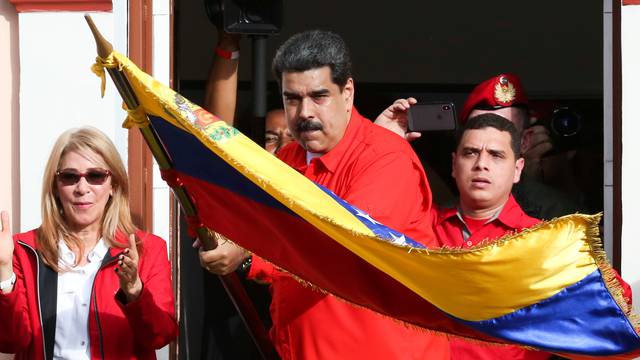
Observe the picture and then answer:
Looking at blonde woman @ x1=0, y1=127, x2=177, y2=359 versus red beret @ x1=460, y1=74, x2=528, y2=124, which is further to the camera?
red beret @ x1=460, y1=74, x2=528, y2=124

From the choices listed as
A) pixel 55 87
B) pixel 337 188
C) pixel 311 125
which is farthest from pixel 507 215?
pixel 55 87

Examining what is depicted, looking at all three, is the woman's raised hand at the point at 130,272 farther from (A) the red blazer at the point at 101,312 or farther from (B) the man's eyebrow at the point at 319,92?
(B) the man's eyebrow at the point at 319,92

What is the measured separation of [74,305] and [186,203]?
533mm

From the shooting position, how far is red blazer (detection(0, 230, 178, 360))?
13.5ft

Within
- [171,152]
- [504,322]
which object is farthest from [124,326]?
[504,322]

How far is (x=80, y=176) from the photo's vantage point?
434cm

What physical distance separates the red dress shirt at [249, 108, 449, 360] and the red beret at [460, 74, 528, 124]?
3.14 feet

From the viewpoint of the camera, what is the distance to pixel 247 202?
13.0 feet

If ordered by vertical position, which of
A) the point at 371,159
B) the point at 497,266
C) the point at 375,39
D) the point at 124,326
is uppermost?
the point at 375,39

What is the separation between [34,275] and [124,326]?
37cm

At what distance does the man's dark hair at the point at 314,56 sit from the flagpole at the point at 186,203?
1.79ft

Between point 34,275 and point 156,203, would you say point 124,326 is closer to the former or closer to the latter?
point 34,275

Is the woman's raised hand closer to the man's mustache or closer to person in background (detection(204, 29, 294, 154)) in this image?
the man's mustache

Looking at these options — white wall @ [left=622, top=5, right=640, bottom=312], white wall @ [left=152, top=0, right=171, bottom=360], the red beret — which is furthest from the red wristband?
white wall @ [left=622, top=5, right=640, bottom=312]
